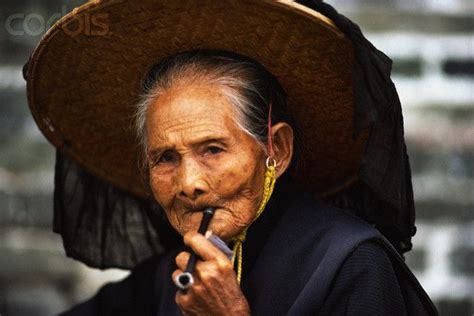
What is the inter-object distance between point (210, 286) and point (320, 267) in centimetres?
35

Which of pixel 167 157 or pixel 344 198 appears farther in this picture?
pixel 344 198

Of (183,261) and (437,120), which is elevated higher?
(437,120)

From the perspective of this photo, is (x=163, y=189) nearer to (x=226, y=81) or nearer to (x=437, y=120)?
(x=226, y=81)

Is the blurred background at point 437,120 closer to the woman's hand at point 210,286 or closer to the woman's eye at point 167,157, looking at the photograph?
the woman's eye at point 167,157

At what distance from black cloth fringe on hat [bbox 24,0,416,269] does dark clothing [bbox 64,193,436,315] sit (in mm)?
168

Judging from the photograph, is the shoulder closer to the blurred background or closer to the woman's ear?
the woman's ear

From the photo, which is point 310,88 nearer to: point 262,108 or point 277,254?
point 262,108

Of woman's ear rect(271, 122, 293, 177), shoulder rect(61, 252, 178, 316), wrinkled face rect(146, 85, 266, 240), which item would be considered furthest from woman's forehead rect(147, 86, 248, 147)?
shoulder rect(61, 252, 178, 316)

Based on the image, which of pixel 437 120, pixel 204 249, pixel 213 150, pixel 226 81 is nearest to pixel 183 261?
pixel 204 249

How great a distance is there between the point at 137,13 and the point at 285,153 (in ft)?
2.22

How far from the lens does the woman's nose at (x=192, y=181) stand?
8.63ft

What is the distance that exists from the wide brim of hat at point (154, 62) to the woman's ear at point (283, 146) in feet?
0.45

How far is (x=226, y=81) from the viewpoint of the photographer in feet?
8.99

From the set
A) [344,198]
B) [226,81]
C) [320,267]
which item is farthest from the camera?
[344,198]
